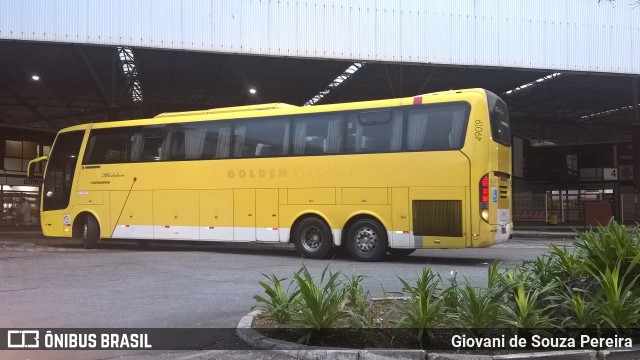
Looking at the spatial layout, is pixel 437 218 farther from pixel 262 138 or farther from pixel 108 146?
pixel 108 146

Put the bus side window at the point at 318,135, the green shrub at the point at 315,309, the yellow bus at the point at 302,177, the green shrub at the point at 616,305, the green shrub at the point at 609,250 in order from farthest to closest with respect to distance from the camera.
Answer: the bus side window at the point at 318,135, the yellow bus at the point at 302,177, the green shrub at the point at 609,250, the green shrub at the point at 315,309, the green shrub at the point at 616,305

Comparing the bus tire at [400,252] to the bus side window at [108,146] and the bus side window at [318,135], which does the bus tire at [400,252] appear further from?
the bus side window at [108,146]

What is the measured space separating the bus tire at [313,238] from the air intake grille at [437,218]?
220 cm

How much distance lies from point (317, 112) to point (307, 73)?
1352 cm

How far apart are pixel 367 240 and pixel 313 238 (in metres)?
1.47

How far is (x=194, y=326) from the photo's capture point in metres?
6.07

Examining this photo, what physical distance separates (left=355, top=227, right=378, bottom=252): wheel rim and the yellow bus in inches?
0.9

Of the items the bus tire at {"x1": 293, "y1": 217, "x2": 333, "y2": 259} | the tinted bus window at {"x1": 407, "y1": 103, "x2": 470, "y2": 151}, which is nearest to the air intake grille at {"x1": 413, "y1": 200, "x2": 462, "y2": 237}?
the tinted bus window at {"x1": 407, "y1": 103, "x2": 470, "y2": 151}

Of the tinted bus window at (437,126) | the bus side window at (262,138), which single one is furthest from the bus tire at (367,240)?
the bus side window at (262,138)

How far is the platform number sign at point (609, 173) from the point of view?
37.4 m

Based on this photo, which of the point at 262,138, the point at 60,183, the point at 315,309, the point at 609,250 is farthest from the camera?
the point at 60,183

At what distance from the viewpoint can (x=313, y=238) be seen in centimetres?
1295

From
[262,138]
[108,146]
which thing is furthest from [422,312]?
[108,146]

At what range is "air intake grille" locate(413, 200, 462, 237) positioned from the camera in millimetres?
11109
